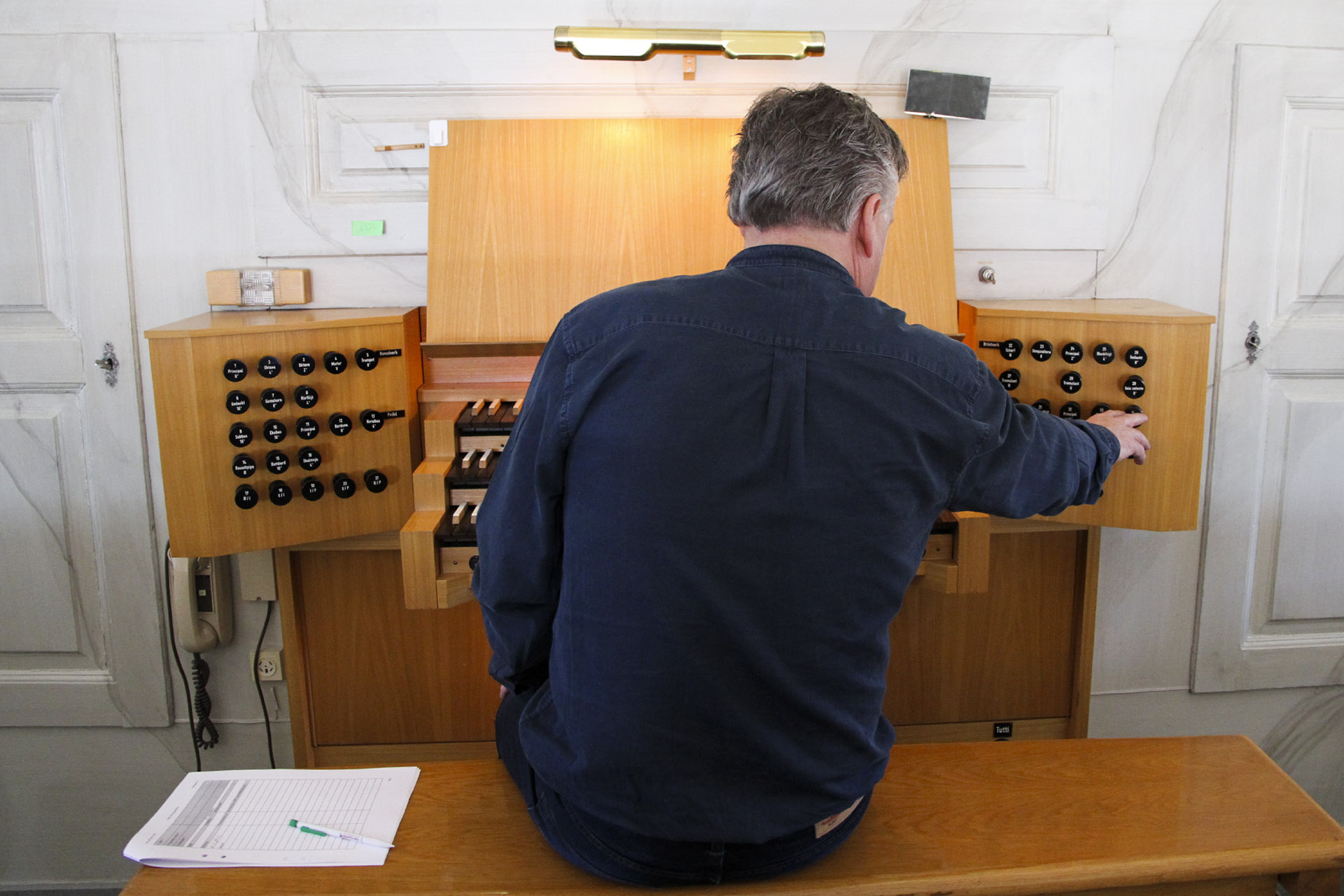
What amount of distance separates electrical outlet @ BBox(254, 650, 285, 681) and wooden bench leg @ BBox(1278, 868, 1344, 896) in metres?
2.35

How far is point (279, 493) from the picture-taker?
2191 mm

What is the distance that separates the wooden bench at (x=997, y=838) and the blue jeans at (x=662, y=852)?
3 centimetres

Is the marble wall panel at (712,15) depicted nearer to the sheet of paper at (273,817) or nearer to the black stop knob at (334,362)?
the black stop knob at (334,362)

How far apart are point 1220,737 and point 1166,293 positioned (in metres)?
1.23

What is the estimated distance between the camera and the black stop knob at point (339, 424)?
2.23 m

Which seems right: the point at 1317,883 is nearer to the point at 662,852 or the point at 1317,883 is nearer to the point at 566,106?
the point at 662,852

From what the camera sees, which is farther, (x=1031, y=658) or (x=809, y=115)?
(x=1031, y=658)

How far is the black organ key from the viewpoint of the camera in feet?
7.08

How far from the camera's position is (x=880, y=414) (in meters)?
1.31

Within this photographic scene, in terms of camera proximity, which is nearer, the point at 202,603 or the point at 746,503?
the point at 746,503

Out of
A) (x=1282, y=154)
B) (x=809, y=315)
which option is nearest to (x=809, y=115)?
(x=809, y=315)

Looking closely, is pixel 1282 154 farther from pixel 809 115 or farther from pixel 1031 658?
pixel 809 115

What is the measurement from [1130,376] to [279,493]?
1.92 metres

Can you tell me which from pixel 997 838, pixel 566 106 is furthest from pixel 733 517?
pixel 566 106
